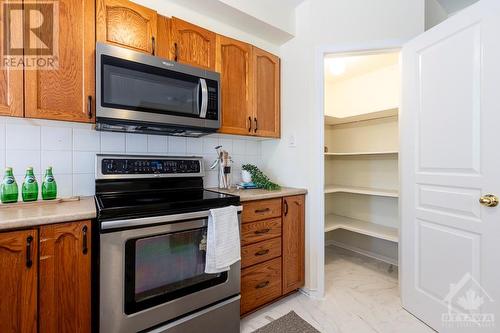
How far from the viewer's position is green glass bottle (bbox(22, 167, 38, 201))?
133 centimetres

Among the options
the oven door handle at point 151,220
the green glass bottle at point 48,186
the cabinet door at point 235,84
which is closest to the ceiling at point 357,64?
the cabinet door at point 235,84

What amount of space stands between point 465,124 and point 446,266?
914 millimetres

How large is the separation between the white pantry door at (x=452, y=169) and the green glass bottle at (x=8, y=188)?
2.56m

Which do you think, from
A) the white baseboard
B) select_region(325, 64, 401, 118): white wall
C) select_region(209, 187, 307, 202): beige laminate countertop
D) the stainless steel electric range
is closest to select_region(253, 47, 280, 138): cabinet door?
select_region(209, 187, 307, 202): beige laminate countertop

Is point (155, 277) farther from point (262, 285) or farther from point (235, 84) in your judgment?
point (235, 84)

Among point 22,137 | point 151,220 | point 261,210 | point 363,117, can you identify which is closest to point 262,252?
point 261,210

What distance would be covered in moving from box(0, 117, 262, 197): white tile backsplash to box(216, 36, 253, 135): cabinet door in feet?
1.47

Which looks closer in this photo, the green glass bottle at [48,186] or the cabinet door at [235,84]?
the green glass bottle at [48,186]

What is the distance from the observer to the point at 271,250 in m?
1.83

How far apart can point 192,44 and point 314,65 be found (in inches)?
39.6

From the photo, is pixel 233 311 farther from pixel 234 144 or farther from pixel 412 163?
pixel 412 163

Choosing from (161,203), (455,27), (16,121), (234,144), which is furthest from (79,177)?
(455,27)

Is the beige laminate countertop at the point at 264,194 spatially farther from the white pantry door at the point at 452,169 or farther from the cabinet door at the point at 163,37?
the cabinet door at the point at 163,37

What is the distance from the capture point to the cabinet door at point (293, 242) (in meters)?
1.92
